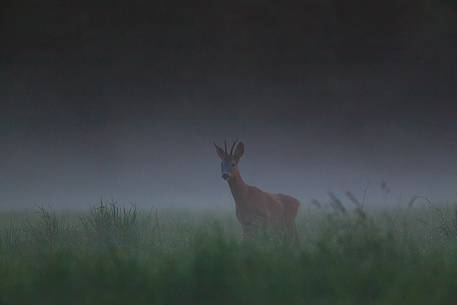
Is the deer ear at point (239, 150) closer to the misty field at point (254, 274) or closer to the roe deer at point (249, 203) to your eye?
the roe deer at point (249, 203)

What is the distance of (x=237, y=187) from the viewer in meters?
9.19

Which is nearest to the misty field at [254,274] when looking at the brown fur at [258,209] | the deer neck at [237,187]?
the brown fur at [258,209]

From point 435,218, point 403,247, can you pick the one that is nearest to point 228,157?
point 435,218

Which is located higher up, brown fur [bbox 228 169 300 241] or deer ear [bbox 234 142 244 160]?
deer ear [bbox 234 142 244 160]

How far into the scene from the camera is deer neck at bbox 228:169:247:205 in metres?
9.12

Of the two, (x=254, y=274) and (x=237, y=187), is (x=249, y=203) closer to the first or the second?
(x=237, y=187)

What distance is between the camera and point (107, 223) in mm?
7832

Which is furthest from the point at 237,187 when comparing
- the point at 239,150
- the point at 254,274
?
the point at 254,274

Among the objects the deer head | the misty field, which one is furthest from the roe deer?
the misty field

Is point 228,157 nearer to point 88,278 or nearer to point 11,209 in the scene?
point 88,278

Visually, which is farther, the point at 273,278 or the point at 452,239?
the point at 452,239

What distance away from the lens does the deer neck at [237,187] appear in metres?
9.12

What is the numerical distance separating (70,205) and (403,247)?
11.5 m

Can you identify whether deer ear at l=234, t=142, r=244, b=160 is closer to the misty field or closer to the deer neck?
the deer neck
